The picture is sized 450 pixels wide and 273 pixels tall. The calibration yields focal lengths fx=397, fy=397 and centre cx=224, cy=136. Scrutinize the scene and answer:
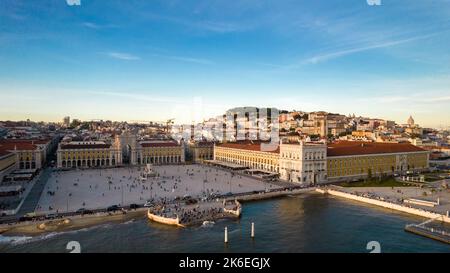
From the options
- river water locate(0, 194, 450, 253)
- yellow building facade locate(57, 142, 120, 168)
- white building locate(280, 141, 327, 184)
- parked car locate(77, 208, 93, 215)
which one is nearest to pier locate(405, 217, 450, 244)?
river water locate(0, 194, 450, 253)

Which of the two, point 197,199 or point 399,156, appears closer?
point 197,199

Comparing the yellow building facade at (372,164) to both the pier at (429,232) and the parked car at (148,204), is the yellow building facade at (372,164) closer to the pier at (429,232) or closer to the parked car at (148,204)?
the pier at (429,232)

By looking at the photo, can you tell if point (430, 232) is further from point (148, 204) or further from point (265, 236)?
point (148, 204)

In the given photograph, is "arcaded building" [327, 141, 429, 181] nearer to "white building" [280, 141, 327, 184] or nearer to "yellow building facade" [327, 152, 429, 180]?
"yellow building facade" [327, 152, 429, 180]

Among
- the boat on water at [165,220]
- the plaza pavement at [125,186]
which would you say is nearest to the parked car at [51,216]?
the plaza pavement at [125,186]
